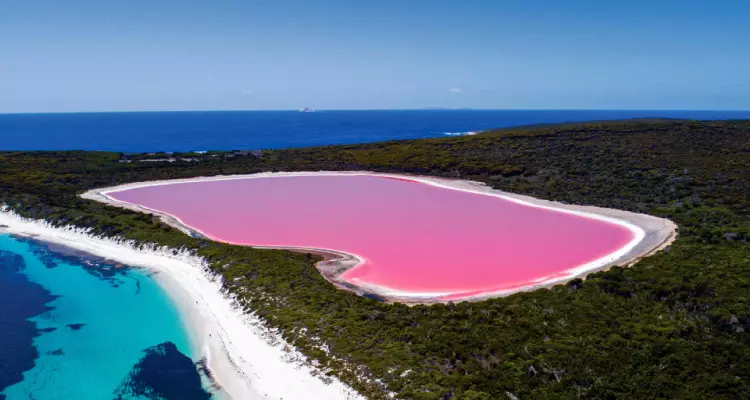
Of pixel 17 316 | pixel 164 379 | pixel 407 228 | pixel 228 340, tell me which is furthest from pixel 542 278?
pixel 17 316

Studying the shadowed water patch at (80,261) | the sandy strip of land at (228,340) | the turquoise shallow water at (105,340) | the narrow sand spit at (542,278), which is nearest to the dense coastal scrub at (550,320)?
the sandy strip of land at (228,340)

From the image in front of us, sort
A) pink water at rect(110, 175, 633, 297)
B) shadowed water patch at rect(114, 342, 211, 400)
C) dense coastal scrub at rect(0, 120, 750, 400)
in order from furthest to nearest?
pink water at rect(110, 175, 633, 297)
shadowed water patch at rect(114, 342, 211, 400)
dense coastal scrub at rect(0, 120, 750, 400)

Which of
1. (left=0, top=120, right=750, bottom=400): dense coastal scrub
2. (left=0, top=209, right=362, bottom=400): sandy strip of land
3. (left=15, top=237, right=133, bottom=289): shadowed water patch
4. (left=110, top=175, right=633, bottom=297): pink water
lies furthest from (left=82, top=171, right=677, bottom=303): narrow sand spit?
(left=15, top=237, right=133, bottom=289): shadowed water patch

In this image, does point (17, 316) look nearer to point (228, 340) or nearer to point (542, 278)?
point (228, 340)

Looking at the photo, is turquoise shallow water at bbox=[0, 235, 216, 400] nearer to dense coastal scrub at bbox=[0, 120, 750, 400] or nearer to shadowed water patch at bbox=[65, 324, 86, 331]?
shadowed water patch at bbox=[65, 324, 86, 331]

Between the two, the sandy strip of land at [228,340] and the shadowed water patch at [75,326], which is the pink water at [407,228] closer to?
the sandy strip of land at [228,340]

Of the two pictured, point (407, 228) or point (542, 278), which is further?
point (407, 228)
